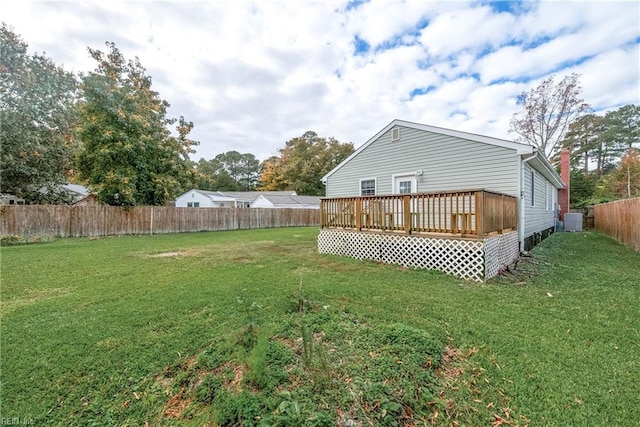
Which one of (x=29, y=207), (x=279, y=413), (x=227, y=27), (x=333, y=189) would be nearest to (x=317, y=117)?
(x=333, y=189)

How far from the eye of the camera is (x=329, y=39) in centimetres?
934

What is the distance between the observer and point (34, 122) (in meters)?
14.9

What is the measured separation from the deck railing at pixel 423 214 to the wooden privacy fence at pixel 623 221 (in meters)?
3.98

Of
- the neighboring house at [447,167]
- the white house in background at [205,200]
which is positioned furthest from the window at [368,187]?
the white house in background at [205,200]

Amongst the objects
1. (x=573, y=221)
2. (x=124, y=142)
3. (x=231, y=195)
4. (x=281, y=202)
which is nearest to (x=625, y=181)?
(x=573, y=221)

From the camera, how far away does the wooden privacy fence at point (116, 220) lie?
11891mm

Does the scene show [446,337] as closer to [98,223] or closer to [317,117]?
[98,223]

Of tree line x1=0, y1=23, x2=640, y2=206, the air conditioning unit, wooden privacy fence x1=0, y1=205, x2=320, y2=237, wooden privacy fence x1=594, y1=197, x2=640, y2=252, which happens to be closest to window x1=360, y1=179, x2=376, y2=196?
wooden privacy fence x1=594, y1=197, x2=640, y2=252

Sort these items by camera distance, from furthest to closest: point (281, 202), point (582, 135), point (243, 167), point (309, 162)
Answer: point (243, 167) < point (309, 162) < point (281, 202) < point (582, 135)

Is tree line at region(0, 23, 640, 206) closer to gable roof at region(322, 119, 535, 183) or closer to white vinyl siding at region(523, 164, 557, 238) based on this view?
white vinyl siding at region(523, 164, 557, 238)

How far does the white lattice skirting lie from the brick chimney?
1366cm

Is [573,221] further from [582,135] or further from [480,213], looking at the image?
[582,135]

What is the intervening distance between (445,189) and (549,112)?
70.6 ft

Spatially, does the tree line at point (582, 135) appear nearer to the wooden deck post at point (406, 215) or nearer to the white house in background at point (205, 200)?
the wooden deck post at point (406, 215)
